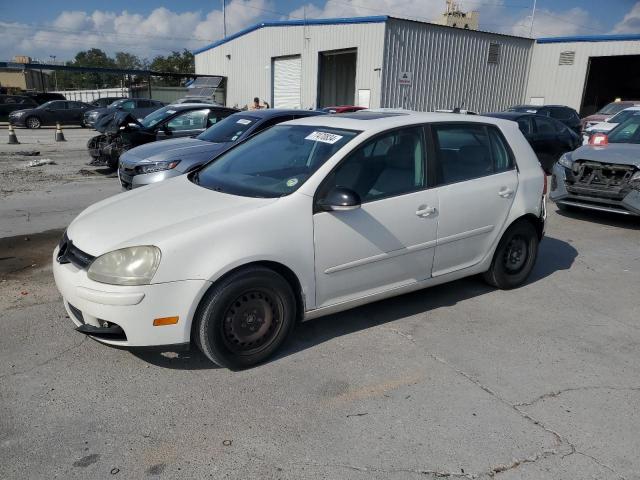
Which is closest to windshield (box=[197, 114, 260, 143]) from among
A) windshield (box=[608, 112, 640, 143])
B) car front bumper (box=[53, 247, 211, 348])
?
car front bumper (box=[53, 247, 211, 348])

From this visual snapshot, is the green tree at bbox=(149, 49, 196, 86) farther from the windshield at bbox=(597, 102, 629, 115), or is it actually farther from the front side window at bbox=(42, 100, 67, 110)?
the windshield at bbox=(597, 102, 629, 115)

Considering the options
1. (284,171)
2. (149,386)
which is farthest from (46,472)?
(284,171)

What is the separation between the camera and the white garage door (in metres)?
26.9

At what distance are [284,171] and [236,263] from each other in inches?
39.7

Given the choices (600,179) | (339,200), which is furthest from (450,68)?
(339,200)

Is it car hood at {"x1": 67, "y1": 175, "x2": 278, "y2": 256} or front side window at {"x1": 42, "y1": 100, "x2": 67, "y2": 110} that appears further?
front side window at {"x1": 42, "y1": 100, "x2": 67, "y2": 110}

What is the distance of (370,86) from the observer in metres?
22.2

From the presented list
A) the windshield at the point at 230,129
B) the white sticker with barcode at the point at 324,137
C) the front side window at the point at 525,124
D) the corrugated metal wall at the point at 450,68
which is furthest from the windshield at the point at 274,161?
the corrugated metal wall at the point at 450,68

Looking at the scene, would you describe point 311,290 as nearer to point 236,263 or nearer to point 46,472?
point 236,263

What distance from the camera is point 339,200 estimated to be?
3512mm

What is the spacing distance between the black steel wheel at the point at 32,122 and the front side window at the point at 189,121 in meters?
18.9

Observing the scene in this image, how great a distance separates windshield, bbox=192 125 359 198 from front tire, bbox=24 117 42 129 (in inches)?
997

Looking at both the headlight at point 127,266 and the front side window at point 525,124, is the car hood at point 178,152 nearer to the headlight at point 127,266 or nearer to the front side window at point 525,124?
the headlight at point 127,266

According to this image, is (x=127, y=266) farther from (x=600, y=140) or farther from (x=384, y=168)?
(x=600, y=140)
